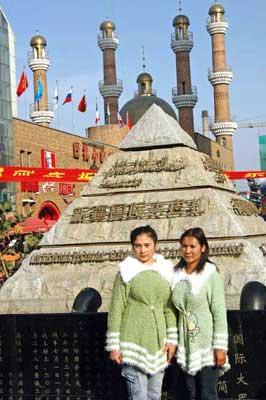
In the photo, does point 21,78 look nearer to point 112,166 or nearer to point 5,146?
point 5,146

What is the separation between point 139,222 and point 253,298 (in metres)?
2.36

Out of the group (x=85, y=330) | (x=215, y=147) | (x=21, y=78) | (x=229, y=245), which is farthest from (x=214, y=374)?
(x=215, y=147)

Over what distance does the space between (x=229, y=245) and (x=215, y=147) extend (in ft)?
148

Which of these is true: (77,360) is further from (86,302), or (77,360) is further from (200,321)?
(200,321)

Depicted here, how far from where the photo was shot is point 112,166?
7.71 meters

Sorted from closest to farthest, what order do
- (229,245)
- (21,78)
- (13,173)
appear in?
1. (229,245)
2. (13,173)
3. (21,78)

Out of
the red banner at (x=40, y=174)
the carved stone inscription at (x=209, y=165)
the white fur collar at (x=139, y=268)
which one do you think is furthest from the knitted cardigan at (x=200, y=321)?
the red banner at (x=40, y=174)

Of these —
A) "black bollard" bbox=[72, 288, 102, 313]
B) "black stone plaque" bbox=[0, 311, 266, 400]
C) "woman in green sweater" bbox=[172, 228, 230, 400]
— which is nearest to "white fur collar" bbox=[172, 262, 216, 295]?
"woman in green sweater" bbox=[172, 228, 230, 400]

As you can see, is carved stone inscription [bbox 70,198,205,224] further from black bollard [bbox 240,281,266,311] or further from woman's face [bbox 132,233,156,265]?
woman's face [bbox 132,233,156,265]

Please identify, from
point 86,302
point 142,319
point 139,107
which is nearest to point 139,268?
point 142,319

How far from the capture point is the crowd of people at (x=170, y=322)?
3.63 metres

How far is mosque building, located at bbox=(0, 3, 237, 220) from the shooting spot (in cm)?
2855

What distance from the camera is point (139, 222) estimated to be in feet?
23.4

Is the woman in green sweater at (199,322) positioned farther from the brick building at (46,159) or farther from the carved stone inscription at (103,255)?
the brick building at (46,159)
